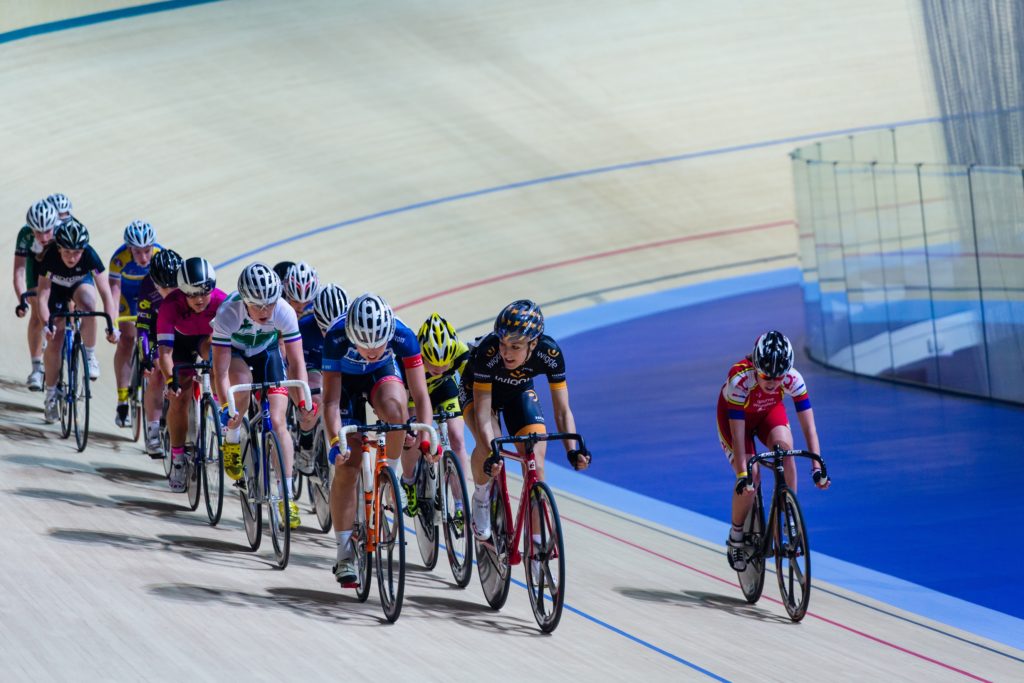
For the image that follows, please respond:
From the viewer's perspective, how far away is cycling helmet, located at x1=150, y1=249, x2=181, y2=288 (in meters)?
5.38

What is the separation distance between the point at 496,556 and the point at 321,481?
128cm

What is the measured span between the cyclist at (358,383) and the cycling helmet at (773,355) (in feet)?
3.53

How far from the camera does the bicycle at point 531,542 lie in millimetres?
4047

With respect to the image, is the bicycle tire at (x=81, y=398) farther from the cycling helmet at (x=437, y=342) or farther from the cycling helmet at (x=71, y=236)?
the cycling helmet at (x=437, y=342)

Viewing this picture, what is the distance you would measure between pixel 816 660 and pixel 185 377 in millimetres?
2665

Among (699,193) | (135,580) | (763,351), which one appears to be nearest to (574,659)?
(763,351)

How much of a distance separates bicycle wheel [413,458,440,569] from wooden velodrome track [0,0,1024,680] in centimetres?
12

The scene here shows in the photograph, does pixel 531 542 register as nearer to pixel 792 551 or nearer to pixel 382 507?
pixel 382 507

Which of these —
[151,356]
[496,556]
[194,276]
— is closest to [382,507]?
[496,556]

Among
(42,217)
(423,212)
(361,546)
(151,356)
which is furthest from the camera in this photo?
(423,212)

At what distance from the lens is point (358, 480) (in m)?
4.27

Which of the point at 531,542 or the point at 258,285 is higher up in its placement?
the point at 258,285

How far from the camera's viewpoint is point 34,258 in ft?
21.6

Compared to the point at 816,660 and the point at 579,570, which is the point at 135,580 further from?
the point at 816,660
